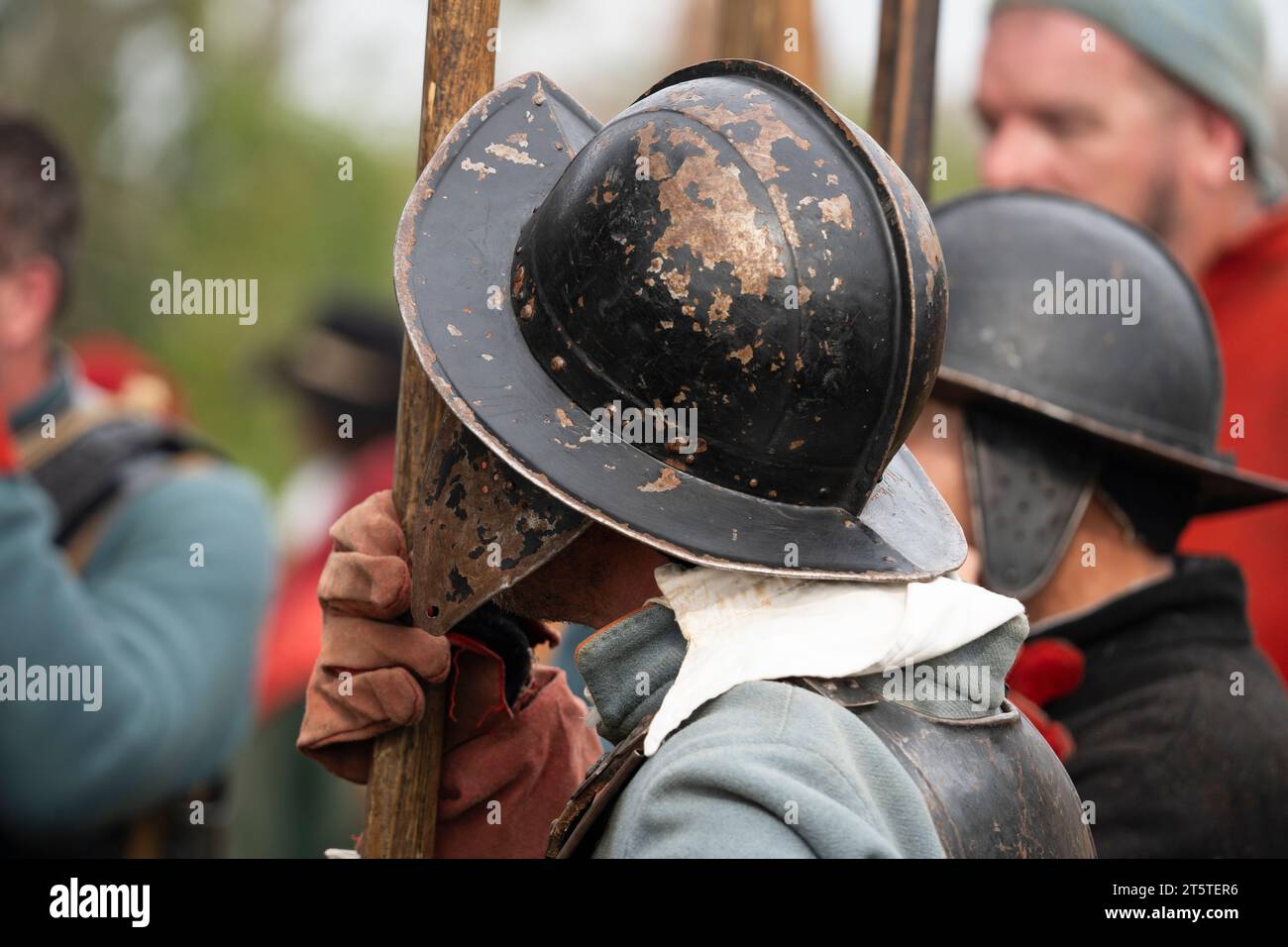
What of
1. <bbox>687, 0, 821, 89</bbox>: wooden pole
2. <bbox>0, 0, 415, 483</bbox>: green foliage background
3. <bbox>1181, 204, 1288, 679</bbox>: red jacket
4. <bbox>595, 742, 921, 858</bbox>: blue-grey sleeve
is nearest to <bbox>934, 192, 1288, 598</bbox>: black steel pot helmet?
<bbox>687, 0, 821, 89</bbox>: wooden pole

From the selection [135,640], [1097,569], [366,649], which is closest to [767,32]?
[1097,569]

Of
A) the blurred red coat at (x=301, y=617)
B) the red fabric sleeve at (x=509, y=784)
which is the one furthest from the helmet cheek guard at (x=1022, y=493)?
the blurred red coat at (x=301, y=617)

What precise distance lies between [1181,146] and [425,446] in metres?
4.36

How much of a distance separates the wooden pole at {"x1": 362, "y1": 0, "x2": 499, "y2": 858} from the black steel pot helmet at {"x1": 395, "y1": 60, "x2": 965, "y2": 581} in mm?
284

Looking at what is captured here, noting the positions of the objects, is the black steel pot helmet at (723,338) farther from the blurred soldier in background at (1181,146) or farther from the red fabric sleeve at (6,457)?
the blurred soldier in background at (1181,146)

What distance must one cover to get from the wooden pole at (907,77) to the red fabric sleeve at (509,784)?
2459 millimetres

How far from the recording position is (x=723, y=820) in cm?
187

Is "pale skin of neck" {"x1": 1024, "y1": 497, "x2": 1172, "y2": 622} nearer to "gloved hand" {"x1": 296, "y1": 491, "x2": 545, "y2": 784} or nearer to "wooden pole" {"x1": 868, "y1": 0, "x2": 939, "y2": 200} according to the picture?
"wooden pole" {"x1": 868, "y1": 0, "x2": 939, "y2": 200}

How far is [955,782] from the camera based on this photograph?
206cm

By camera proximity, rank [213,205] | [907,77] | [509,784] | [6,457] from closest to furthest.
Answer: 1. [509,784]
2. [907,77]
3. [6,457]
4. [213,205]

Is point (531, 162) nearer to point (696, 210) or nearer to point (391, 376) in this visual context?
point (696, 210)

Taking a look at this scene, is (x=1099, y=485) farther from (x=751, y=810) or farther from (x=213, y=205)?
(x=213, y=205)

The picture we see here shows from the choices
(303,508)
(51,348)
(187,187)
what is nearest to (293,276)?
(187,187)

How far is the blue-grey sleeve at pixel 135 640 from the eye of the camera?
4.84 meters
